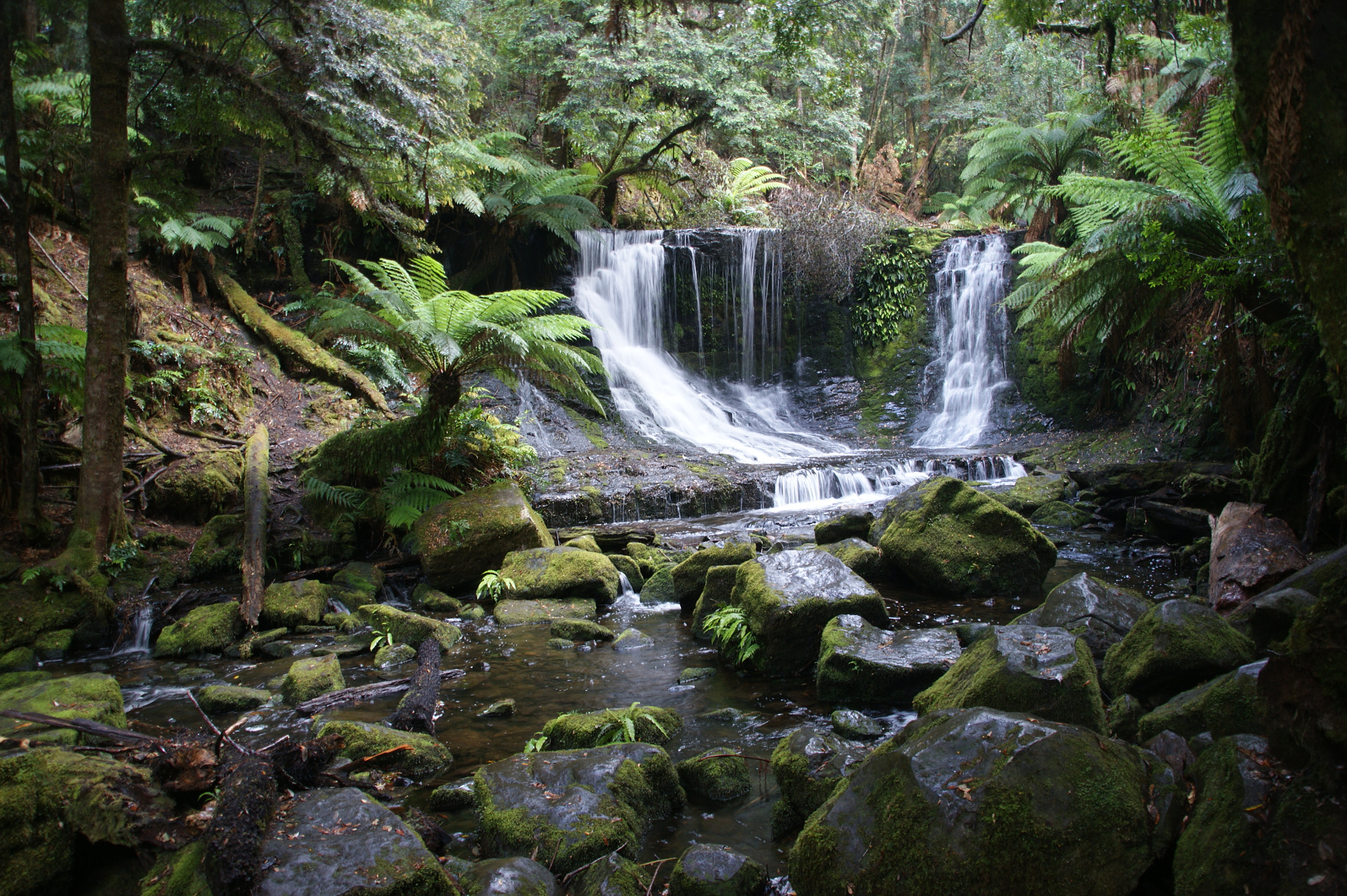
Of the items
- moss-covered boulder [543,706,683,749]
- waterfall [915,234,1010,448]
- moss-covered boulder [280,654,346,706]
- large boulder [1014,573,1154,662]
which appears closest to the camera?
moss-covered boulder [543,706,683,749]

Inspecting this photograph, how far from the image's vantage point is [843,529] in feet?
23.3

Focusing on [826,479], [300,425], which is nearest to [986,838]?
[826,479]

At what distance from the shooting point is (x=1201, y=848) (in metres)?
1.99

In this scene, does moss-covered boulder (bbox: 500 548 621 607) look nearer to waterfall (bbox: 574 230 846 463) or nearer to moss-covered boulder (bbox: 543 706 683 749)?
moss-covered boulder (bbox: 543 706 683 749)

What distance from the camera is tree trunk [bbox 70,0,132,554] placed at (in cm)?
523

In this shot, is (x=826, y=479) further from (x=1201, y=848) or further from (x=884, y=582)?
(x=1201, y=848)

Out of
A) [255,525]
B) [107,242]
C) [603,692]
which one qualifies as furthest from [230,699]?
[107,242]

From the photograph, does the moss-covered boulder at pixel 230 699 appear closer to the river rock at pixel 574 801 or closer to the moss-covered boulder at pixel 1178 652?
the river rock at pixel 574 801

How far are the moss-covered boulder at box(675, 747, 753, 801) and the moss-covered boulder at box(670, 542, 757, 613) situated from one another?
2.71m

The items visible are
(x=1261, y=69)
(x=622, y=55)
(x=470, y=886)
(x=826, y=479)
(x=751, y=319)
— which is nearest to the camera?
(x=1261, y=69)

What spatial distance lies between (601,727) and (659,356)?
471 inches

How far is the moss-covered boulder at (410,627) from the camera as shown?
5305 mm

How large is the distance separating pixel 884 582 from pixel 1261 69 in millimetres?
4798

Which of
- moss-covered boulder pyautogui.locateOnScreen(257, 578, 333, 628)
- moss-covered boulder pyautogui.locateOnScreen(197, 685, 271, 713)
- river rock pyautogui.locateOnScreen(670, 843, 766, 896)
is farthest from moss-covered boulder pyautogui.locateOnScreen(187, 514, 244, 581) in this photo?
river rock pyautogui.locateOnScreen(670, 843, 766, 896)
